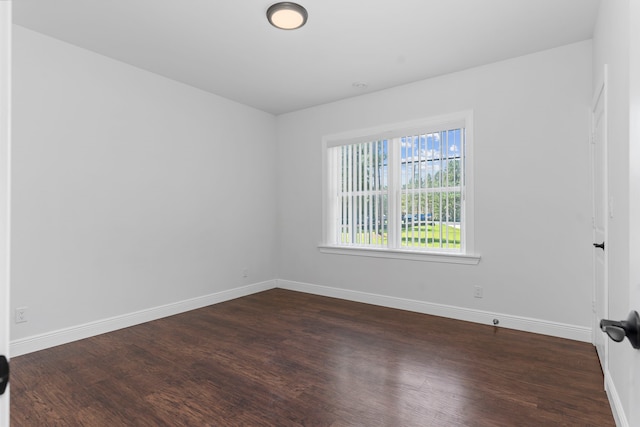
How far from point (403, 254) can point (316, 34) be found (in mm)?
2693

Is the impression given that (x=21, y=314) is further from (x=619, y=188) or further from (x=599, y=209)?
(x=599, y=209)

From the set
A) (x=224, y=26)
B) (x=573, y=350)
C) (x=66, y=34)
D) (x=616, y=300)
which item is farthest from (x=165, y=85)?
(x=573, y=350)

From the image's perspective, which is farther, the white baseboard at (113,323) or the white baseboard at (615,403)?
the white baseboard at (113,323)

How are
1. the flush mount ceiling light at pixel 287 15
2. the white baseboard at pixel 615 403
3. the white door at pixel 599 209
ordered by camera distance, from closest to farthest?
the white baseboard at pixel 615 403
the white door at pixel 599 209
the flush mount ceiling light at pixel 287 15

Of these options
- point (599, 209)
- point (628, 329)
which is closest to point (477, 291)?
point (599, 209)

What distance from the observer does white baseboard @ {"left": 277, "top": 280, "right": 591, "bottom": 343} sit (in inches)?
129

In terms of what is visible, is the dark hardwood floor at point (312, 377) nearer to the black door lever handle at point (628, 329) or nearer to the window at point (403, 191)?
the window at point (403, 191)

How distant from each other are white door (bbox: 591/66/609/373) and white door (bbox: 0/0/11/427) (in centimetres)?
302

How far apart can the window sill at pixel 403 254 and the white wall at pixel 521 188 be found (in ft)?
0.23

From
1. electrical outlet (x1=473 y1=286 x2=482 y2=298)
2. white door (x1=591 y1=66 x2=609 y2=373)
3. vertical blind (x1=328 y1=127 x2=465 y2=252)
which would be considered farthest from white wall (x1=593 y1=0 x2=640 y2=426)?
vertical blind (x1=328 y1=127 x2=465 y2=252)

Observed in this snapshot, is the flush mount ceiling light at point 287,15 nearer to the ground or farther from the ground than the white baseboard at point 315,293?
farther from the ground

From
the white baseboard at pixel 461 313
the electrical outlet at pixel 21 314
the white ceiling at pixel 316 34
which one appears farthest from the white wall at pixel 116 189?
the white baseboard at pixel 461 313

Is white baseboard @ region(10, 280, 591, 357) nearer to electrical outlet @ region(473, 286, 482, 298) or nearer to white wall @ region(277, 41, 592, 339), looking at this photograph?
white wall @ region(277, 41, 592, 339)

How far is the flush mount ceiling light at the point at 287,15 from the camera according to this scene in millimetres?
2674
